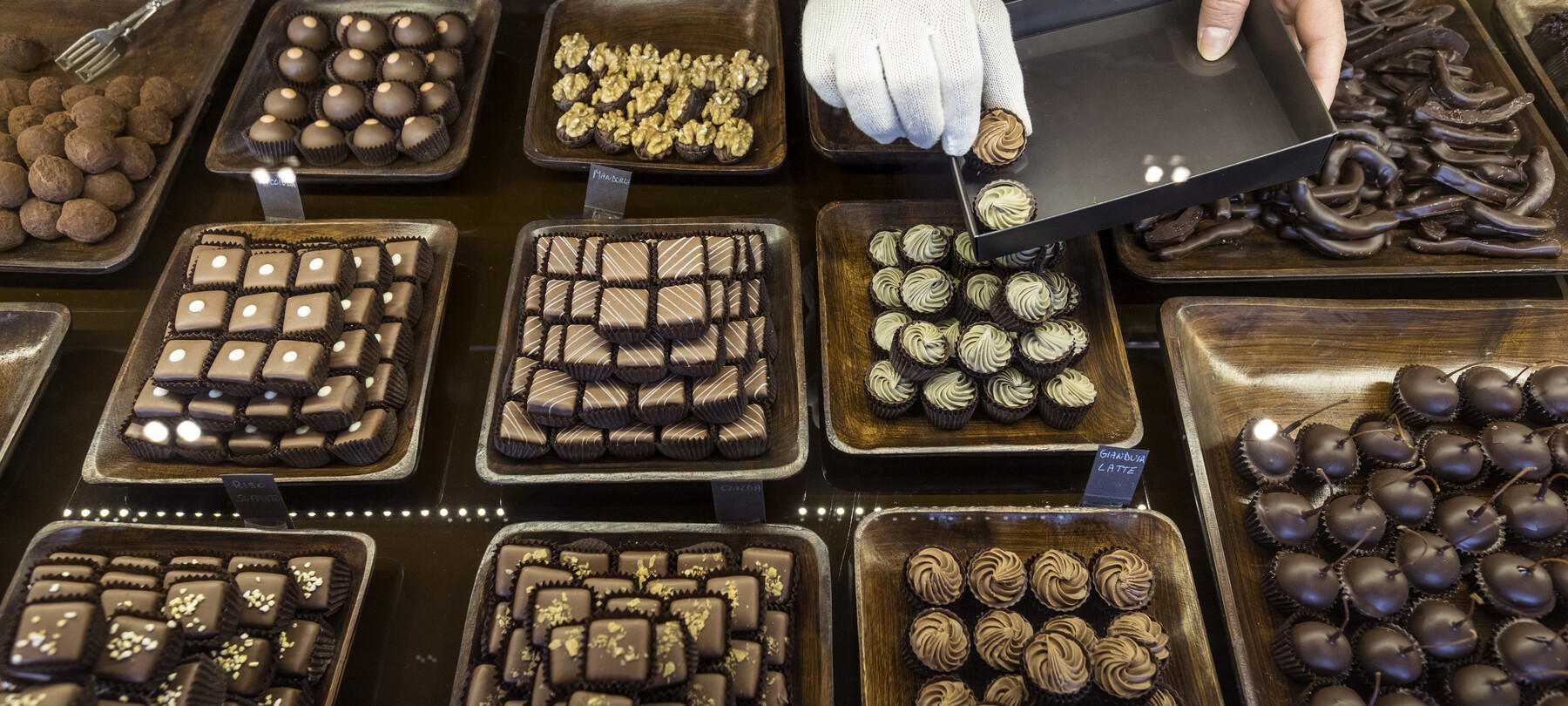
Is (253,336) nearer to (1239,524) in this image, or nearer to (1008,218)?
(1008,218)

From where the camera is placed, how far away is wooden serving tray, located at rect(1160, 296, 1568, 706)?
3.02 meters

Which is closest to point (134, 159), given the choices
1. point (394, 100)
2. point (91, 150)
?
point (91, 150)

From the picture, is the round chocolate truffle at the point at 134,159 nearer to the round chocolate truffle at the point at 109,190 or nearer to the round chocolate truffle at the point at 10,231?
the round chocolate truffle at the point at 109,190

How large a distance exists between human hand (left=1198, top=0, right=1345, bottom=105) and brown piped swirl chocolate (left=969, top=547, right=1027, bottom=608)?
196 centimetres

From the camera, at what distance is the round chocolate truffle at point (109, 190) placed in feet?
10.4

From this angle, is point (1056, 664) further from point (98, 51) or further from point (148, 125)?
point (98, 51)

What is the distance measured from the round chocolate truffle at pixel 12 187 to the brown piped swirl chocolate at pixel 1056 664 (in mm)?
3844

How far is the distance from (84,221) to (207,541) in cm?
139

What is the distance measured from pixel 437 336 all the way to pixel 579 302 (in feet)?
1.91

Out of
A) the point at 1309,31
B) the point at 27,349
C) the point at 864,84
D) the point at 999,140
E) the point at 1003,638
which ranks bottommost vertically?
the point at 1003,638

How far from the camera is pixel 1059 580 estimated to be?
2523 mm

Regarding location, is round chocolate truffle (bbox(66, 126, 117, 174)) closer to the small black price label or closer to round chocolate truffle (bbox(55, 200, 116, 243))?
round chocolate truffle (bbox(55, 200, 116, 243))

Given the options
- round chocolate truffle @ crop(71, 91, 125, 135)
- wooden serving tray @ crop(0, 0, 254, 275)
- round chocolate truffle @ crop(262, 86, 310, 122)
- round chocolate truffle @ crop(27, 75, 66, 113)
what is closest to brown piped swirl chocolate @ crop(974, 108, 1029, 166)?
round chocolate truffle @ crop(262, 86, 310, 122)

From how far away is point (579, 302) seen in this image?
9.14 feet
